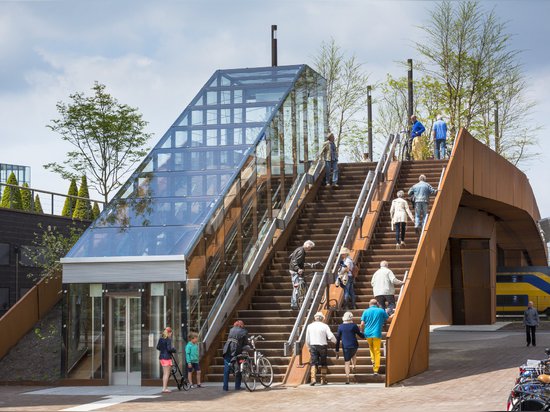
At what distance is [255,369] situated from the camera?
72.8 ft

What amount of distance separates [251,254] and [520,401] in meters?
14.9

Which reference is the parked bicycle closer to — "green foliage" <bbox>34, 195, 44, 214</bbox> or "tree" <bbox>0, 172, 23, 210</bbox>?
"tree" <bbox>0, 172, 23, 210</bbox>

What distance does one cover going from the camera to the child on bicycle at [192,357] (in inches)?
896

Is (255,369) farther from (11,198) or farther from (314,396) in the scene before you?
(11,198)

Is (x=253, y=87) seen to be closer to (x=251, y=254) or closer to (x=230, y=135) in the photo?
(x=230, y=135)

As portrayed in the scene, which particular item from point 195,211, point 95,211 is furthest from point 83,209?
point 195,211

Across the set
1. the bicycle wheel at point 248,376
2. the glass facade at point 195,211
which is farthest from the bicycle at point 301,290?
the bicycle wheel at point 248,376

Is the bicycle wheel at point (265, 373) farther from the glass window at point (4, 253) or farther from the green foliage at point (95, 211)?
the green foliage at point (95, 211)

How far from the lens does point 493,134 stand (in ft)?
187

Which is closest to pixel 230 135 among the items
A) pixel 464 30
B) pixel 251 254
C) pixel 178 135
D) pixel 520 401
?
pixel 178 135

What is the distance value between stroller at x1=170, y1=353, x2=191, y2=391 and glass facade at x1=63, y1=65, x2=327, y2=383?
385 mm

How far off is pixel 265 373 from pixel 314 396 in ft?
6.96

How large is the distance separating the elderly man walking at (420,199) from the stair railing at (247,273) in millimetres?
3752

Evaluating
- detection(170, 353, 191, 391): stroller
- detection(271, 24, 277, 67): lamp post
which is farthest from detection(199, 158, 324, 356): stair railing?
detection(271, 24, 277, 67): lamp post
